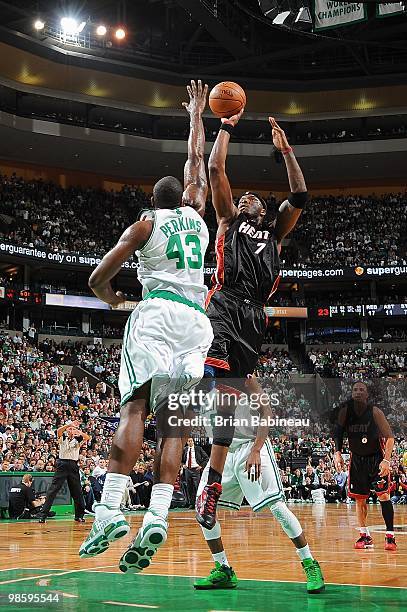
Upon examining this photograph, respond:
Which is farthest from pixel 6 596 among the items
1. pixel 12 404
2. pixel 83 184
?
pixel 83 184

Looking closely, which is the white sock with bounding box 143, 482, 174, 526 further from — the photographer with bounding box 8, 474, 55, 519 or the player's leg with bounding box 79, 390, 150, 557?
the photographer with bounding box 8, 474, 55, 519

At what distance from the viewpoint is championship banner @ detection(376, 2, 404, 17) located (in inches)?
869

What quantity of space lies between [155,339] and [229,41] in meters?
32.6

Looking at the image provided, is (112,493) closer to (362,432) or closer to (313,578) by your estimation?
(313,578)

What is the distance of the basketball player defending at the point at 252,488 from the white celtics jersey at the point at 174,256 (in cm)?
147

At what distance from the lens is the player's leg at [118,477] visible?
166 inches

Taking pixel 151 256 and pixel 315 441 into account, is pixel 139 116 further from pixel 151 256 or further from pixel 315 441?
pixel 151 256

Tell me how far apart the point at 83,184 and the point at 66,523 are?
95.5ft

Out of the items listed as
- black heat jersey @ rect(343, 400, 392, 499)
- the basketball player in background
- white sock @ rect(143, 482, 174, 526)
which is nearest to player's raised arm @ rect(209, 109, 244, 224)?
the basketball player in background

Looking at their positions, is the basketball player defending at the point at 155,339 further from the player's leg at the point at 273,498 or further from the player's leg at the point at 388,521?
the player's leg at the point at 388,521

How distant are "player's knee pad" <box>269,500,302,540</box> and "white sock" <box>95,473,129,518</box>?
2016 millimetres

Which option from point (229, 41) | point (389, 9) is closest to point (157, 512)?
point (389, 9)

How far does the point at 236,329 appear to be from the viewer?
625 cm

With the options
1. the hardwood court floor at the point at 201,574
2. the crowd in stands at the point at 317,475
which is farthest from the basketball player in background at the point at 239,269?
the crowd in stands at the point at 317,475
